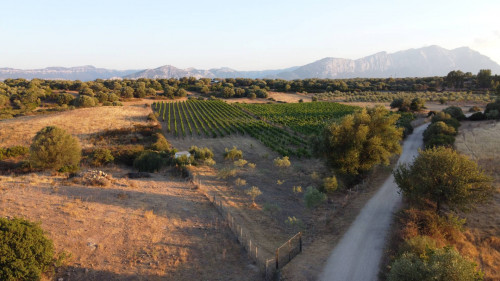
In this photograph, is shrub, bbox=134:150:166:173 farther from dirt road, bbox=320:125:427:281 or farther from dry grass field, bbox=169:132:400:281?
dirt road, bbox=320:125:427:281

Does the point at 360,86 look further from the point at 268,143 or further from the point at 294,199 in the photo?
the point at 294,199

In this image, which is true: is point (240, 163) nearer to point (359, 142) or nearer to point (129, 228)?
point (359, 142)

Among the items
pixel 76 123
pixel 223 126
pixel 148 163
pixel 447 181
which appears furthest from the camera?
pixel 223 126

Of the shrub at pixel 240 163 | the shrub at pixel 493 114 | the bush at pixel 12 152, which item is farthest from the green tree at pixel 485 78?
the bush at pixel 12 152

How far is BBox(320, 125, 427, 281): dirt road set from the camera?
12.3m

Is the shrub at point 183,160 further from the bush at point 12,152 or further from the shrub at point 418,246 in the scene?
the shrub at point 418,246

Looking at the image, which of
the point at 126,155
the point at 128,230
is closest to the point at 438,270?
the point at 128,230

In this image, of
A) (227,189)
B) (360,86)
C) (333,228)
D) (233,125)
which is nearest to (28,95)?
(233,125)

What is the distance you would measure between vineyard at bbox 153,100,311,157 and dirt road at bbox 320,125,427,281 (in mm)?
14725

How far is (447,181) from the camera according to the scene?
15.4 meters

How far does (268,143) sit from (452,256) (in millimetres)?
31091

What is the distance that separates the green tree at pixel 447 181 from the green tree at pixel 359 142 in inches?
212

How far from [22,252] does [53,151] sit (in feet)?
54.1

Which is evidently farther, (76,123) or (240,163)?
(76,123)
